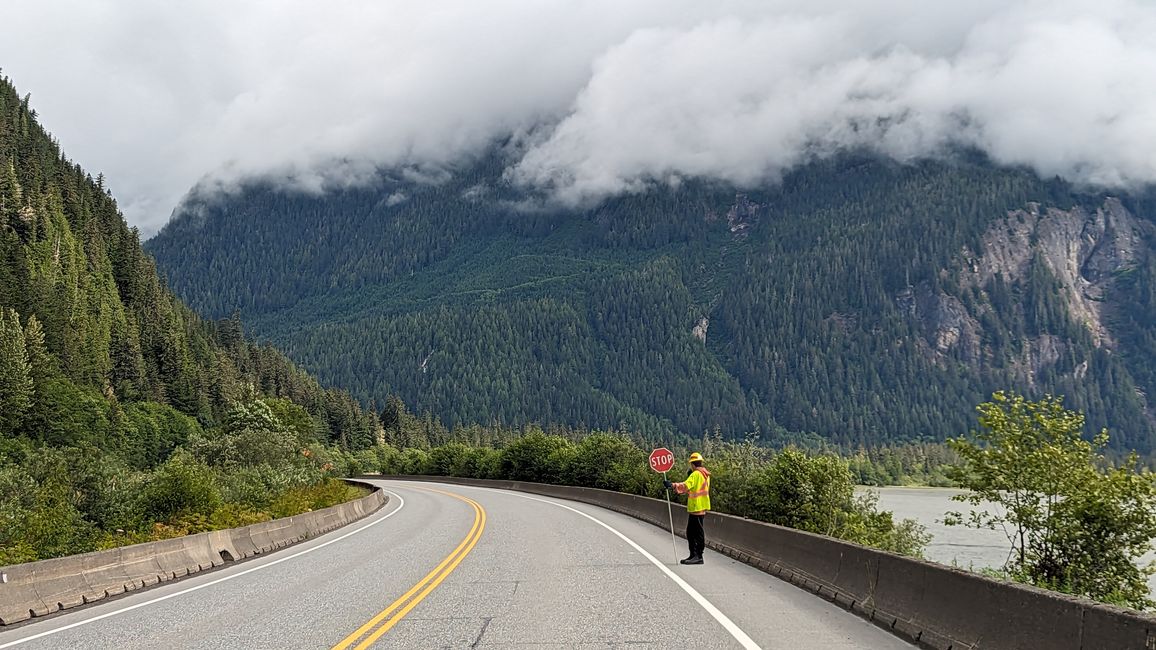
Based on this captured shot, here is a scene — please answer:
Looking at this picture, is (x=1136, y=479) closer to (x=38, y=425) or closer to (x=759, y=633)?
(x=759, y=633)

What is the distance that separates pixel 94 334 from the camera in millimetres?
129625

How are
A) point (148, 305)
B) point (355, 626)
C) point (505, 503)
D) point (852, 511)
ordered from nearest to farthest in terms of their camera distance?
point (355, 626) → point (852, 511) → point (505, 503) → point (148, 305)

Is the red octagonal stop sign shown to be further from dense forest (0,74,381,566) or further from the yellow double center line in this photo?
dense forest (0,74,381,566)

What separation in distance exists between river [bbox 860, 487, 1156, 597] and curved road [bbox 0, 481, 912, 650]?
50.3 ft

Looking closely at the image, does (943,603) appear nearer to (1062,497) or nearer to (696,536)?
(696,536)

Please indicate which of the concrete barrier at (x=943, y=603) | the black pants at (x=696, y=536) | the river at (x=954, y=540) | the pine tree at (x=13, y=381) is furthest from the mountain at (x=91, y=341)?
the concrete barrier at (x=943, y=603)

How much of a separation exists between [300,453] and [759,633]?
99.9 m

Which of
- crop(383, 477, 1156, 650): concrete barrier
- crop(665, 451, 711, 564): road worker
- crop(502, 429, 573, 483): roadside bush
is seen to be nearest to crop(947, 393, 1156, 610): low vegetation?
crop(383, 477, 1156, 650): concrete barrier

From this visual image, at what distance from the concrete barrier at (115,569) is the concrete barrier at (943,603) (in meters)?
10.9

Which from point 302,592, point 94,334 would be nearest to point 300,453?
point 94,334

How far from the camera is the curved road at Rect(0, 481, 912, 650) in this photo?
30.8 feet

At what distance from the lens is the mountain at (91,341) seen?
341 ft

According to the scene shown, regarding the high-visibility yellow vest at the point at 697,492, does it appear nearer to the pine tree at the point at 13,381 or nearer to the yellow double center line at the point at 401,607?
the yellow double center line at the point at 401,607

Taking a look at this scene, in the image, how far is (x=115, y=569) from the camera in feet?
47.7
